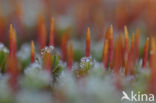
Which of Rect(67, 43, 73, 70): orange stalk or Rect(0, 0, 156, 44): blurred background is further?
Rect(0, 0, 156, 44): blurred background

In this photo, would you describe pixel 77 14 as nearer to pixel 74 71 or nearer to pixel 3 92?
pixel 74 71

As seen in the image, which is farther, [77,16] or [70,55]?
[77,16]

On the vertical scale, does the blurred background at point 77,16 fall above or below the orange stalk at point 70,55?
above

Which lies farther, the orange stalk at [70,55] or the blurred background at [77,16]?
the blurred background at [77,16]

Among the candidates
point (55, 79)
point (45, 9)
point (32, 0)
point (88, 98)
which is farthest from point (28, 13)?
point (88, 98)

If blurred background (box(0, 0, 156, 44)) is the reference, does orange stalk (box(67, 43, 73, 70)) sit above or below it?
below

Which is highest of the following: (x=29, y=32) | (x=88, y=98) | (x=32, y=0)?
(x=32, y=0)

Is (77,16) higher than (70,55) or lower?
higher

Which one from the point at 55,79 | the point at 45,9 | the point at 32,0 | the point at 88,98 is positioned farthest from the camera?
the point at 32,0
